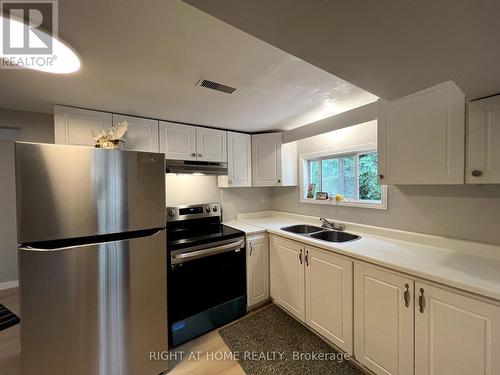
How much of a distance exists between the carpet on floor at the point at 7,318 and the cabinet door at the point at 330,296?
9.71ft

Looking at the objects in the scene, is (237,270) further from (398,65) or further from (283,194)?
(398,65)

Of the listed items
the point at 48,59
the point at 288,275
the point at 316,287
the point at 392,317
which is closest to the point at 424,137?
the point at 392,317

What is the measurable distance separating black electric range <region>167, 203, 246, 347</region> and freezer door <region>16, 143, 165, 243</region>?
1.59 feet

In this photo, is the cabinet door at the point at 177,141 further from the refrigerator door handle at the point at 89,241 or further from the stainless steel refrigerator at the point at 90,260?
the refrigerator door handle at the point at 89,241

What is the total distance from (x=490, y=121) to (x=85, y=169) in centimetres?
241

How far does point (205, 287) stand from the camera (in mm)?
1971

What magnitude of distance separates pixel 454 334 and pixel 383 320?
36 centimetres

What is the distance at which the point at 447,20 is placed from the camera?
1.91 feet

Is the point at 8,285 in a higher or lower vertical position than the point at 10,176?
lower

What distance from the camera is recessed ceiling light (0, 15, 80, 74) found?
104 centimetres

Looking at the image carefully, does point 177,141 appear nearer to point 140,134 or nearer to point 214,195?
point 140,134

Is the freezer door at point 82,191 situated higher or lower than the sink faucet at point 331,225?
higher

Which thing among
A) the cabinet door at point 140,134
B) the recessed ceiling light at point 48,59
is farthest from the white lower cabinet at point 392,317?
the recessed ceiling light at point 48,59

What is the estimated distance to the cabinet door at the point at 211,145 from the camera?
247 centimetres
